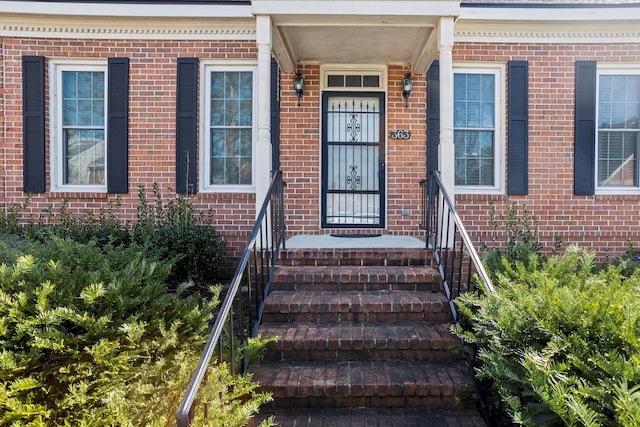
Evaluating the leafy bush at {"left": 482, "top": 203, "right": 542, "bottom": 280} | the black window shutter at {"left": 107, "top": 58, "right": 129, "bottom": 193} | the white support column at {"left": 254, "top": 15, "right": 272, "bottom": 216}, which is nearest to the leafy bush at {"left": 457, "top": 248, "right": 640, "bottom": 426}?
the white support column at {"left": 254, "top": 15, "right": 272, "bottom": 216}

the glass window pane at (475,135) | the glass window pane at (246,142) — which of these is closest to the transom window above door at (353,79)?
the glass window pane at (475,135)

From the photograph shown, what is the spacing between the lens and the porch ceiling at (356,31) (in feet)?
13.4

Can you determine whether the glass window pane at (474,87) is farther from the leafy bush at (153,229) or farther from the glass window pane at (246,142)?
the leafy bush at (153,229)

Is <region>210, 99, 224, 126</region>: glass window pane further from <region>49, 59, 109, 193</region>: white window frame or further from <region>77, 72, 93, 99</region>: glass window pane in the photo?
<region>77, 72, 93, 99</region>: glass window pane

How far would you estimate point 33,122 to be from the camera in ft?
17.8

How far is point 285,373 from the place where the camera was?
2.84 metres

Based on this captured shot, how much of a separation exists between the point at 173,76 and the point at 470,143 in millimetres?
4201

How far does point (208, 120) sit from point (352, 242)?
266 centimetres

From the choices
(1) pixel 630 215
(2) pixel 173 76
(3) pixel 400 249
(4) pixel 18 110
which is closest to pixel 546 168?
(1) pixel 630 215

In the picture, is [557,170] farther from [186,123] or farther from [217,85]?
[186,123]

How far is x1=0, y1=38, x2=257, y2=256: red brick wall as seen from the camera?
546 centimetres

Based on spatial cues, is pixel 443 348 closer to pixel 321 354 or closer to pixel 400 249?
pixel 321 354

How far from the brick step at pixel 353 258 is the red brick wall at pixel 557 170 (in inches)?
66.7

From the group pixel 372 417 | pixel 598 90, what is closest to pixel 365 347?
pixel 372 417
